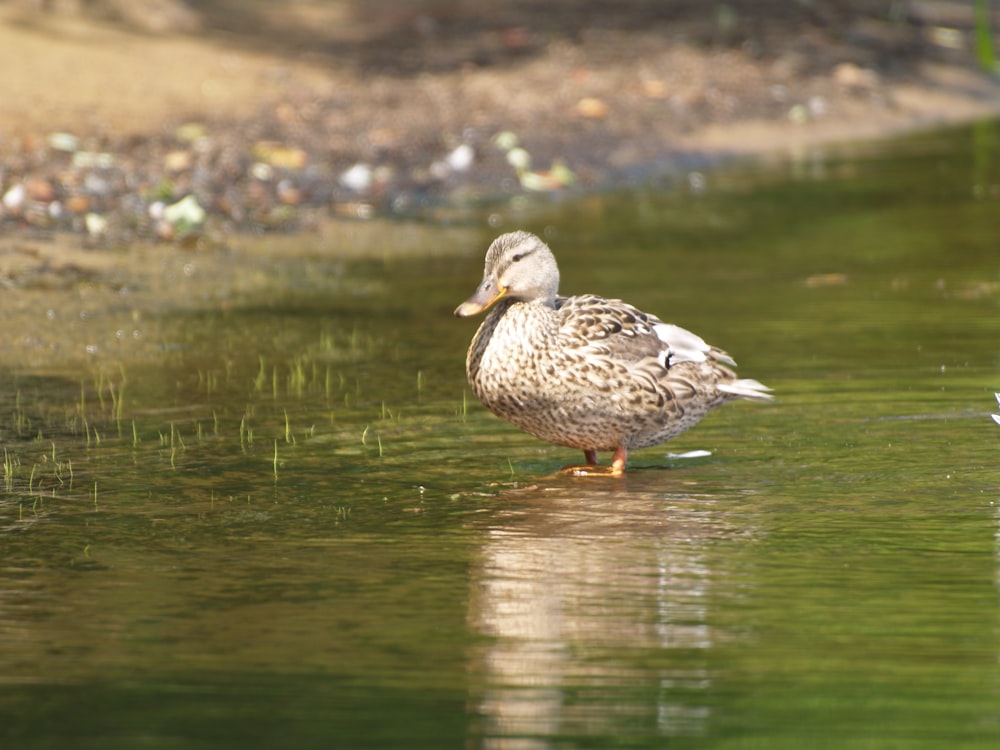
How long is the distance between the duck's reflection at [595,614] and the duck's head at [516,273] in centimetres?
80

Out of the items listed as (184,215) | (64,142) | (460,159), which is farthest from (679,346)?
(460,159)

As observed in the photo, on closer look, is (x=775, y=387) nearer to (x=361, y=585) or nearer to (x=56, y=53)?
(x=361, y=585)

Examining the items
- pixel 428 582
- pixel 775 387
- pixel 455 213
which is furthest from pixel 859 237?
pixel 428 582

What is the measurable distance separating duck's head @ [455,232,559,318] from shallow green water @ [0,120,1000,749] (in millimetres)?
727

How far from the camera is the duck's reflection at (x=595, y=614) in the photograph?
4594 millimetres

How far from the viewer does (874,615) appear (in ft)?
17.5

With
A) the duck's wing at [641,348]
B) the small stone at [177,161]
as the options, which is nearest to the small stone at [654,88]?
the small stone at [177,161]

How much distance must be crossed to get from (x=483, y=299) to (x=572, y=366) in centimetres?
45

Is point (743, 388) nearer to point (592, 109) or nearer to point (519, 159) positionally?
point (519, 159)

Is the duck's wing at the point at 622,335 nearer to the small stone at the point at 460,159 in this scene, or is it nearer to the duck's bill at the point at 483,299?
the duck's bill at the point at 483,299

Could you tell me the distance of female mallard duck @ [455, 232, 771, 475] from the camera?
23.4ft

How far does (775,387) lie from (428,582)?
3.35 m

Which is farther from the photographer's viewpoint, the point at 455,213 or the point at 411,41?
the point at 411,41

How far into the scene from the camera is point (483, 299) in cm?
727
